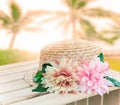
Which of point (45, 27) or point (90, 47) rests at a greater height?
point (45, 27)

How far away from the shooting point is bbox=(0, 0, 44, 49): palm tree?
21.1 ft

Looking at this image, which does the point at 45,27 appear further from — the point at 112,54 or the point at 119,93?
the point at 119,93

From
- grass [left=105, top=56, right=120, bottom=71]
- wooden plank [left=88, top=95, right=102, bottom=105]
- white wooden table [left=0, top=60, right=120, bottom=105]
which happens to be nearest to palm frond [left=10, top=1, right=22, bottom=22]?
grass [left=105, top=56, right=120, bottom=71]

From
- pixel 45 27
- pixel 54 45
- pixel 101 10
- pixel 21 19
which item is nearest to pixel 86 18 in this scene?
pixel 101 10

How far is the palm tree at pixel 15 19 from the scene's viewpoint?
6.43m

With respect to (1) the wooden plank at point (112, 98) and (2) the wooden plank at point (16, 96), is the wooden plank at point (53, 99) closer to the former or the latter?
(2) the wooden plank at point (16, 96)

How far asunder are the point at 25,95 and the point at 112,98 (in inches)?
17.8

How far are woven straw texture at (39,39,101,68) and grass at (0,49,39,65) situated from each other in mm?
4860

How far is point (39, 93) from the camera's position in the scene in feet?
4.77

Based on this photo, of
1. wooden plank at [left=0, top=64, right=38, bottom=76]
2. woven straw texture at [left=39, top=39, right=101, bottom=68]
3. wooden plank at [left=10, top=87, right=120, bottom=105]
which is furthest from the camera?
wooden plank at [left=0, top=64, right=38, bottom=76]

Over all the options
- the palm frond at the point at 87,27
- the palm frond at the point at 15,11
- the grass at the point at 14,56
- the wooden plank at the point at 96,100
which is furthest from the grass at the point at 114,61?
the wooden plank at the point at 96,100

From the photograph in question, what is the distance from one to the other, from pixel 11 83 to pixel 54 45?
0.88ft

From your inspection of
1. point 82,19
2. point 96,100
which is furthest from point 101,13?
point 96,100

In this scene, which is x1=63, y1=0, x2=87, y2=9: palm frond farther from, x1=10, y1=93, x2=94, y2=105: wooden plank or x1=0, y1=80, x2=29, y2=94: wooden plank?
x1=10, y1=93, x2=94, y2=105: wooden plank
